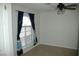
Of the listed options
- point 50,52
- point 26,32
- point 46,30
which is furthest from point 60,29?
point 26,32

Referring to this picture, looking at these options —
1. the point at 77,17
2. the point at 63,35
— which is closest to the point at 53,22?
the point at 63,35

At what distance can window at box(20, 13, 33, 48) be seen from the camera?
3816 mm

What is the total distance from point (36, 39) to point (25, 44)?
37.2 inches

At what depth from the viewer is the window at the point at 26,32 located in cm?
382

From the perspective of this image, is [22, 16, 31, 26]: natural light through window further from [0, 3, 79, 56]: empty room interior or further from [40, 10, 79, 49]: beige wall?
[40, 10, 79, 49]: beige wall

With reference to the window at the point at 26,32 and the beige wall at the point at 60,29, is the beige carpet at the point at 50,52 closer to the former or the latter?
the window at the point at 26,32

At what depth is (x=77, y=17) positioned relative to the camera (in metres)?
4.21

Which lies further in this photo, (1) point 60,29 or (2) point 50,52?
(1) point 60,29

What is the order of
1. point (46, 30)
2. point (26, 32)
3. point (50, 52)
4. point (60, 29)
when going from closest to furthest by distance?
point (50, 52) < point (26, 32) < point (60, 29) < point (46, 30)

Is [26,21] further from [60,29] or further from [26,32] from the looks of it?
[60,29]

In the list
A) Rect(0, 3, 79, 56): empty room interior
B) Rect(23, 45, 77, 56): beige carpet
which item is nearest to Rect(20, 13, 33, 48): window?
Rect(0, 3, 79, 56): empty room interior

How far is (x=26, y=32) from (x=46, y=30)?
1.34 meters

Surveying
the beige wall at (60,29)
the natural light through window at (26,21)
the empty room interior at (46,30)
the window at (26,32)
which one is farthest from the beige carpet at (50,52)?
the natural light through window at (26,21)

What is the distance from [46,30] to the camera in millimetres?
4957
